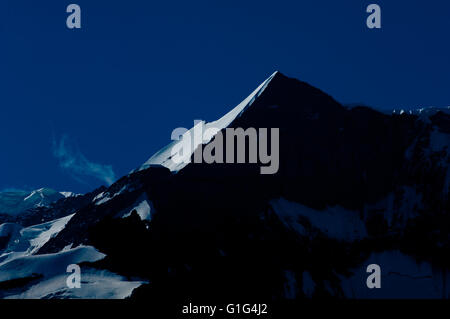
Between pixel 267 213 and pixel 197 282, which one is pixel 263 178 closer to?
pixel 267 213

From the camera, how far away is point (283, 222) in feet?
564

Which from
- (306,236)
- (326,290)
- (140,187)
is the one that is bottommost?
(326,290)

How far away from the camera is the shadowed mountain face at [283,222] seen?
134m

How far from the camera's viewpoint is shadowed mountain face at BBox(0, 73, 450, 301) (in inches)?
5290

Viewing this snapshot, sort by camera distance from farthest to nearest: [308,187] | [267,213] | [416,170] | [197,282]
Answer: [416,170]
[308,187]
[267,213]
[197,282]

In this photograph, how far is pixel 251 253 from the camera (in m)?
156
